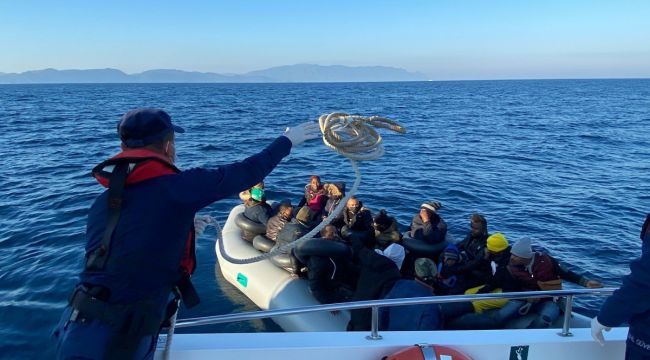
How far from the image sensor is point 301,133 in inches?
109

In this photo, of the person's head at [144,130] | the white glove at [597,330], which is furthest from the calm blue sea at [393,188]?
the person's head at [144,130]

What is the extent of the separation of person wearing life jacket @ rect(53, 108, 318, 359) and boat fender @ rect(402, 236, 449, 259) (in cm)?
488

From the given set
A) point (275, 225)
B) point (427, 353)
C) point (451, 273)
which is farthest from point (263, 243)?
point (427, 353)

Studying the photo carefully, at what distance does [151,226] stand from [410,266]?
16.4 ft

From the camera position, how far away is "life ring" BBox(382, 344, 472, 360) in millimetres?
3006

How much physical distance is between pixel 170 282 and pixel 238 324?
4.50 m

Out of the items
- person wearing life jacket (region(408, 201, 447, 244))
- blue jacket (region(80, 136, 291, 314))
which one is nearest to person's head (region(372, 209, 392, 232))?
person wearing life jacket (region(408, 201, 447, 244))

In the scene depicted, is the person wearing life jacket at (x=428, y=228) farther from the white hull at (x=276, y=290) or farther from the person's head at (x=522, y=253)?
the white hull at (x=276, y=290)

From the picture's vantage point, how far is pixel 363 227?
7156 millimetres

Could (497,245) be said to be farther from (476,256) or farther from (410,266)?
(410,266)

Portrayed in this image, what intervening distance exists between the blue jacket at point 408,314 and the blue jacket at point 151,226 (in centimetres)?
283

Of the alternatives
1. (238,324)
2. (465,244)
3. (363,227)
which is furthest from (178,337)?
(465,244)

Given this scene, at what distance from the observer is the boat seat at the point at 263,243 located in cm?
732

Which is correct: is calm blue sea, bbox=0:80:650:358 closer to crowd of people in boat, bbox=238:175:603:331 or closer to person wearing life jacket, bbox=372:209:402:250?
crowd of people in boat, bbox=238:175:603:331
